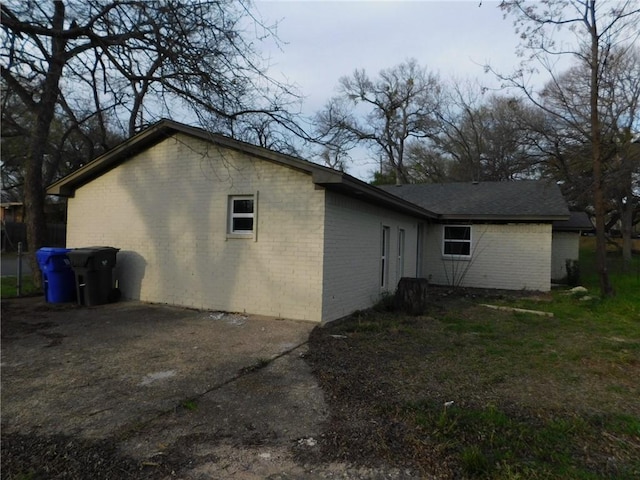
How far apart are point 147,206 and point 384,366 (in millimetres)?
6995

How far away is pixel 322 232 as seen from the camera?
805 cm

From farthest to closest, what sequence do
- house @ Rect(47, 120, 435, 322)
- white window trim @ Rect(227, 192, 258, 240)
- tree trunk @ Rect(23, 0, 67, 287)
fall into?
1. white window trim @ Rect(227, 192, 258, 240)
2. house @ Rect(47, 120, 435, 322)
3. tree trunk @ Rect(23, 0, 67, 287)

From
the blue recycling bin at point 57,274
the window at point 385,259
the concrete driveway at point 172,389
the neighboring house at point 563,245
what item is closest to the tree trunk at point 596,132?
the neighboring house at point 563,245

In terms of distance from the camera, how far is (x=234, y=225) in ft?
30.1

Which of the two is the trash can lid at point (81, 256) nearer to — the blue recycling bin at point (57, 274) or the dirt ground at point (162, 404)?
the blue recycling bin at point (57, 274)

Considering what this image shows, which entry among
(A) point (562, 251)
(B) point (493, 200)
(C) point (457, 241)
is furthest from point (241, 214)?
(A) point (562, 251)

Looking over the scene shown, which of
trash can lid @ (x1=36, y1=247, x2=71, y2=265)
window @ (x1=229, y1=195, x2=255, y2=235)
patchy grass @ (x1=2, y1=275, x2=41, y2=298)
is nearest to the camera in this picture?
window @ (x1=229, y1=195, x2=255, y2=235)

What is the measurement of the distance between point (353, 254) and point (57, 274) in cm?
657

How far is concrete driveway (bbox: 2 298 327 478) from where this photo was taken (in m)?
3.53

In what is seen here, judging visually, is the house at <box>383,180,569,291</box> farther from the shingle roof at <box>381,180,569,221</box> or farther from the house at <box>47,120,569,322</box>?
the house at <box>47,120,569,322</box>

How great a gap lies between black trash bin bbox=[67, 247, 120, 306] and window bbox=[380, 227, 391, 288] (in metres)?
6.41

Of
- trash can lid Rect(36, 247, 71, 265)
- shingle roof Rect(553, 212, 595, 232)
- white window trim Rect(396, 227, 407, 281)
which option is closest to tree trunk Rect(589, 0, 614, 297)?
shingle roof Rect(553, 212, 595, 232)

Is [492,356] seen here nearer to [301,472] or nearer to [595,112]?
[301,472]

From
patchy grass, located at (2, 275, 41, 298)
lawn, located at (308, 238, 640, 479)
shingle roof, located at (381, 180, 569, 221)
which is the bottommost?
lawn, located at (308, 238, 640, 479)
